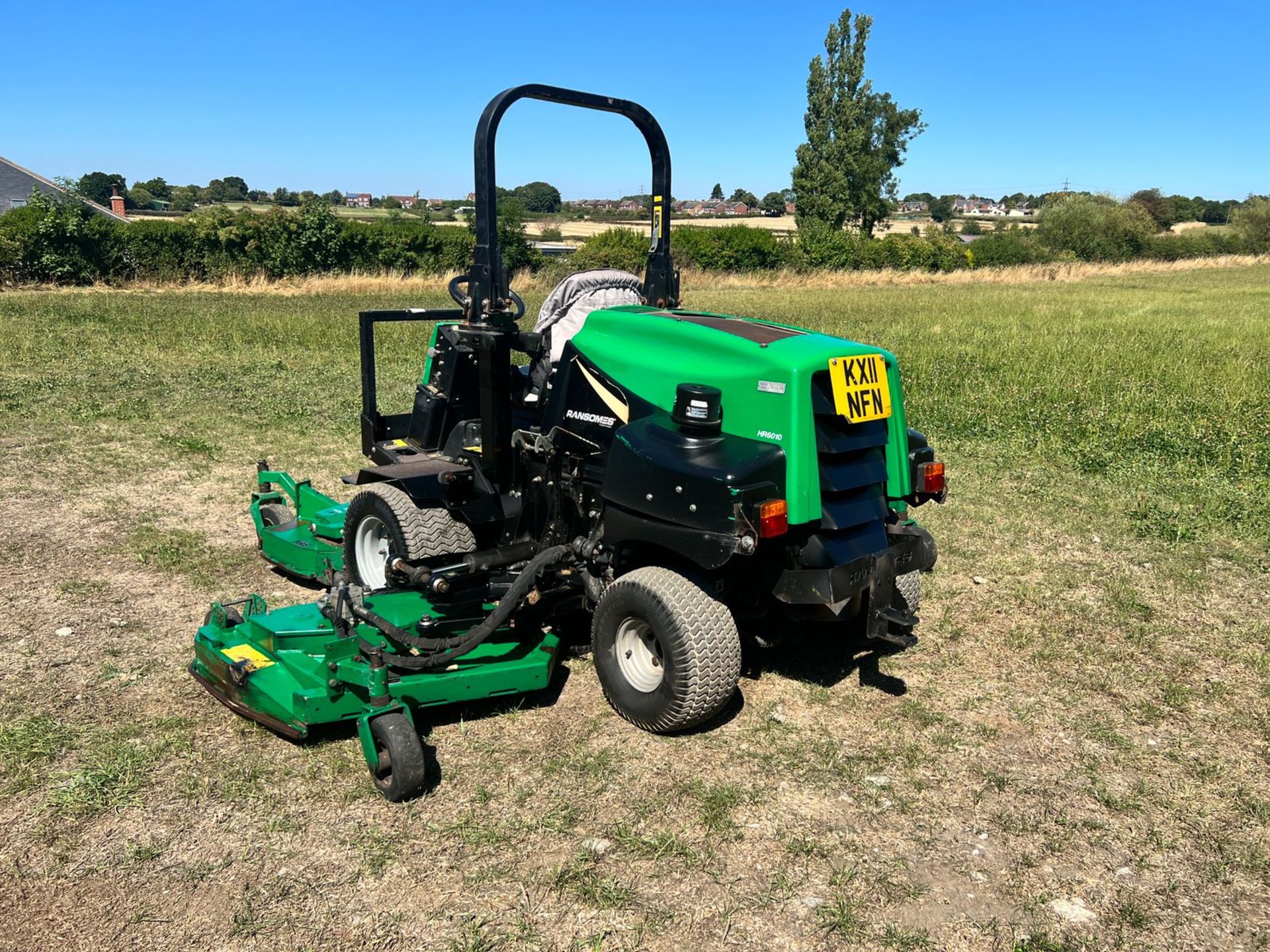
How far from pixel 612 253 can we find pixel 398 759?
2330 centimetres

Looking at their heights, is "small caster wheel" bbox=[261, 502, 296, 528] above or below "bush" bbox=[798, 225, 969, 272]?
below

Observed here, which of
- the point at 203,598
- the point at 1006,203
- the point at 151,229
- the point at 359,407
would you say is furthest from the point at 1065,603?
the point at 1006,203

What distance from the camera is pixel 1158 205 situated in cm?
6309

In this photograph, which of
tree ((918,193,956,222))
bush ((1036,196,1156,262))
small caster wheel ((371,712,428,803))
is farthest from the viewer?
tree ((918,193,956,222))

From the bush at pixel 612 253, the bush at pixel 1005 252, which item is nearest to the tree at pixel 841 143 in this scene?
the bush at pixel 1005 252

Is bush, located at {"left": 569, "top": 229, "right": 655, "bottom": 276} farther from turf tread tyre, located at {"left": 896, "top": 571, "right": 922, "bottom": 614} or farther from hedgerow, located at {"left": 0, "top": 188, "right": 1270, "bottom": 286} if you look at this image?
turf tread tyre, located at {"left": 896, "top": 571, "right": 922, "bottom": 614}

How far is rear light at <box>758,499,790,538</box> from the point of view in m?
3.56

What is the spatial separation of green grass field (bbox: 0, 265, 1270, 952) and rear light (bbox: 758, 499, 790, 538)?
0.94 m

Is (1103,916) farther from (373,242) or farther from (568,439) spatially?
(373,242)

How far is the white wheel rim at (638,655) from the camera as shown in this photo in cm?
402

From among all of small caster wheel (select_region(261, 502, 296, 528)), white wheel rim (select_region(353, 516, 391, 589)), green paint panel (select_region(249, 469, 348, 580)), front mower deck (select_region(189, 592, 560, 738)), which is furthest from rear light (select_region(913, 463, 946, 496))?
small caster wheel (select_region(261, 502, 296, 528))

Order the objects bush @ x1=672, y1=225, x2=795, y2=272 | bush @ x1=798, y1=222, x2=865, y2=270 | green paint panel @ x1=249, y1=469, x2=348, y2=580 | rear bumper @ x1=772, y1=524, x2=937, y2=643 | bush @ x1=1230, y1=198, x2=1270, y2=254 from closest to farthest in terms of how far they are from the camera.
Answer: rear bumper @ x1=772, y1=524, x2=937, y2=643, green paint panel @ x1=249, y1=469, x2=348, y2=580, bush @ x1=672, y1=225, x2=795, y2=272, bush @ x1=798, y1=222, x2=865, y2=270, bush @ x1=1230, y1=198, x2=1270, y2=254

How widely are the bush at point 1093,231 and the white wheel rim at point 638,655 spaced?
148 feet

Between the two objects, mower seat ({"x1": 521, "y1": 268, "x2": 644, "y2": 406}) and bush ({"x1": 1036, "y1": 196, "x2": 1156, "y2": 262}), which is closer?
mower seat ({"x1": 521, "y1": 268, "x2": 644, "y2": 406})
